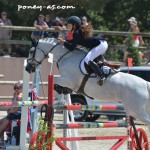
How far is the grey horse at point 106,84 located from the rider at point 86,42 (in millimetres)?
158

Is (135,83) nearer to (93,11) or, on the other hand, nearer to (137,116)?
(137,116)

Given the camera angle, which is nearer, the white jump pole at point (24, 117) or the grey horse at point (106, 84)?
the grey horse at point (106, 84)

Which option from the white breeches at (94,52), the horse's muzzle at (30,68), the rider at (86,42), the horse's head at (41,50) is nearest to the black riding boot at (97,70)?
the rider at (86,42)

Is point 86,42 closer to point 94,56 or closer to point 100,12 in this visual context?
point 94,56

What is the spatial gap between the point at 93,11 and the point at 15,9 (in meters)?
5.06

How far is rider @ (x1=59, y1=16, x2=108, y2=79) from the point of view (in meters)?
10.7

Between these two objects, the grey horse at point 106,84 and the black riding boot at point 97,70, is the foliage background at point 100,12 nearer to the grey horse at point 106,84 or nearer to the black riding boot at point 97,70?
the grey horse at point 106,84

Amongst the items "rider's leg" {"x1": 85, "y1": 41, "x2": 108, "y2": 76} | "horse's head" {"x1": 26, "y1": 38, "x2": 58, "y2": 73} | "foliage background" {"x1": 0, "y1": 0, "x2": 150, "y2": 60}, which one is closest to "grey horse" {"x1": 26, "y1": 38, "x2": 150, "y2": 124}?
"horse's head" {"x1": 26, "y1": 38, "x2": 58, "y2": 73}

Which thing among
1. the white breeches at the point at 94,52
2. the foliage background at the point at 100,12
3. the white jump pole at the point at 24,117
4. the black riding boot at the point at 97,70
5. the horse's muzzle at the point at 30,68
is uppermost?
the foliage background at the point at 100,12

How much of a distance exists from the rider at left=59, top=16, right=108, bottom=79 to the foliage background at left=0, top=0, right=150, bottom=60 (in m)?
17.9

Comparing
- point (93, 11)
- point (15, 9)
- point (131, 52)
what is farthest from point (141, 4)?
point (131, 52)

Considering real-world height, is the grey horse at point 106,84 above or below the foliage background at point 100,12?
below

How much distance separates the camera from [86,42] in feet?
35.5

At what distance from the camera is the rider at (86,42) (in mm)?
10703
